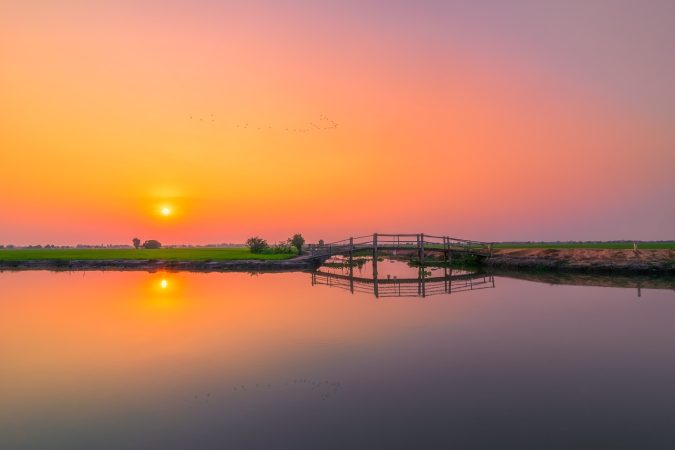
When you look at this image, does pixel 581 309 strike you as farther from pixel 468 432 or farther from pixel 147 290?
pixel 147 290

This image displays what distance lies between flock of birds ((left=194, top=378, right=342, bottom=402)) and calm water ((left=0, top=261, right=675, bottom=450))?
0.06m

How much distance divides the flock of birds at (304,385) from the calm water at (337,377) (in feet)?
0.21

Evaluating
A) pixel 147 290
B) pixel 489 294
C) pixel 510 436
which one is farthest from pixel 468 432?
pixel 147 290

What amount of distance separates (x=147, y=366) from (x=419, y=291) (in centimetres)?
1908

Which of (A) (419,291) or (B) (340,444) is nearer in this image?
(B) (340,444)

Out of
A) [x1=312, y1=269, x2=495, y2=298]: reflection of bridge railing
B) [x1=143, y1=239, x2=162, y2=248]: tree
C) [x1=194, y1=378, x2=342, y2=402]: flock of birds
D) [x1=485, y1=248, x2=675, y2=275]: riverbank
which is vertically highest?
[x1=143, y1=239, x2=162, y2=248]: tree

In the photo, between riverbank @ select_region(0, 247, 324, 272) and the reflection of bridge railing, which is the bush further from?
the reflection of bridge railing

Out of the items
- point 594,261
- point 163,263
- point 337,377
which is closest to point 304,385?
point 337,377

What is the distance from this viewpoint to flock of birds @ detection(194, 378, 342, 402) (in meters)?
8.26

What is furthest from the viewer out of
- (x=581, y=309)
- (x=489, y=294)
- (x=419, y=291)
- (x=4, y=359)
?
(x=419, y=291)

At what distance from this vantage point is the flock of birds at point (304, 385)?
27.1 ft

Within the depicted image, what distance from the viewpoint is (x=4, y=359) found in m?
10.9

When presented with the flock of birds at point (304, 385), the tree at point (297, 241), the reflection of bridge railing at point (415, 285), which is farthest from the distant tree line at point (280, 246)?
the flock of birds at point (304, 385)

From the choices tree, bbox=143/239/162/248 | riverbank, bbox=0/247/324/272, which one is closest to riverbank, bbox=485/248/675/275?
riverbank, bbox=0/247/324/272
